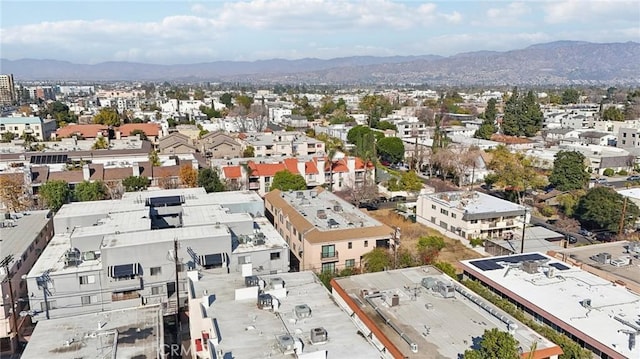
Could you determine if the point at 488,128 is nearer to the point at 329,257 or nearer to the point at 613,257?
the point at 613,257

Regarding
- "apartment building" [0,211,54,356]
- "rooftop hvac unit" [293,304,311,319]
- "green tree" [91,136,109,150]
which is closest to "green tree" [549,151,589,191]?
"rooftop hvac unit" [293,304,311,319]

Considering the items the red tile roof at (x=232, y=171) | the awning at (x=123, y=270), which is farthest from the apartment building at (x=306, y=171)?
the awning at (x=123, y=270)

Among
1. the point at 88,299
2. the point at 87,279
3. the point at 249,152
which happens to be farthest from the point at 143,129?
the point at 88,299

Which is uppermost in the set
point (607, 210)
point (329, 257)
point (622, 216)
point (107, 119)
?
point (107, 119)

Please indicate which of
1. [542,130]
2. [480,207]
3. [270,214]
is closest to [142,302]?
[270,214]

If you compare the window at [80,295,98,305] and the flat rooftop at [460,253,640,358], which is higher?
the flat rooftop at [460,253,640,358]

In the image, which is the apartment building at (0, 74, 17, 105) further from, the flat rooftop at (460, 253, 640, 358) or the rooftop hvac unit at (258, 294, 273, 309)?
the flat rooftop at (460, 253, 640, 358)

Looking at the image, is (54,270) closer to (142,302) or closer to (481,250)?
(142,302)

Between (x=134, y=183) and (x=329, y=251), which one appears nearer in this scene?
(x=329, y=251)
